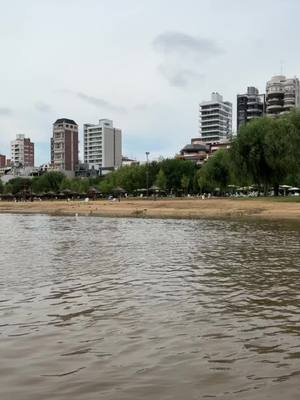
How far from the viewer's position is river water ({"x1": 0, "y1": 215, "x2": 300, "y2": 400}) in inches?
248

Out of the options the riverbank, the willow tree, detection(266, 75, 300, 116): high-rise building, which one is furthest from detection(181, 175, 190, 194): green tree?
detection(266, 75, 300, 116): high-rise building

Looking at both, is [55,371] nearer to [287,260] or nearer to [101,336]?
[101,336]

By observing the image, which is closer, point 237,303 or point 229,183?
point 237,303

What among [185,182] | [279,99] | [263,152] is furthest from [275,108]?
[263,152]

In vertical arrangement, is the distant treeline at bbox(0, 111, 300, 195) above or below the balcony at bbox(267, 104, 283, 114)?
below

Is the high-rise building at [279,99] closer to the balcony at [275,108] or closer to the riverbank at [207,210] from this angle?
the balcony at [275,108]

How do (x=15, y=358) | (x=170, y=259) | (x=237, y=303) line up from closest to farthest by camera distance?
(x=15, y=358)
(x=237, y=303)
(x=170, y=259)

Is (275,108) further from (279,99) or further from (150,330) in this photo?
(150,330)

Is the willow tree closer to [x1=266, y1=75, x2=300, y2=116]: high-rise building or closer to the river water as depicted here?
the river water

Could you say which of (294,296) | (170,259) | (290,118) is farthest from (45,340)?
(290,118)

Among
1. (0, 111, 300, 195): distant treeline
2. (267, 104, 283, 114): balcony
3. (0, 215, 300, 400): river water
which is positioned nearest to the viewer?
(0, 215, 300, 400): river water

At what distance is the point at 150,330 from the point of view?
877 cm

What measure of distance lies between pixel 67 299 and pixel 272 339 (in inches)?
200

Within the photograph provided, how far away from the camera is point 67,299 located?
1151 cm
